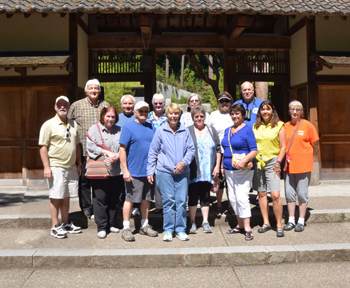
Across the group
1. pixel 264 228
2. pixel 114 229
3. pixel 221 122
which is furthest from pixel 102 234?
pixel 221 122

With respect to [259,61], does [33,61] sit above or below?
below

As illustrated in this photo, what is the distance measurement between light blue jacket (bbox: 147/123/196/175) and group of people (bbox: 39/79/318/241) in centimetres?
1

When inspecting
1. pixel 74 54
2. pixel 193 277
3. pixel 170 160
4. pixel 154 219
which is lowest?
pixel 193 277

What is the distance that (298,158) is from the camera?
16.4 ft

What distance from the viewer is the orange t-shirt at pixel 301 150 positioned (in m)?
5.00

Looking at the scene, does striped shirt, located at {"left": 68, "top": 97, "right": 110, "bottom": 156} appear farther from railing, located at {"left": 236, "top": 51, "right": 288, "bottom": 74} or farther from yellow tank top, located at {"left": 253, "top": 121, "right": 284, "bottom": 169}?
railing, located at {"left": 236, "top": 51, "right": 288, "bottom": 74}

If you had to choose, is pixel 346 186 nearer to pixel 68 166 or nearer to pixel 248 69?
pixel 248 69

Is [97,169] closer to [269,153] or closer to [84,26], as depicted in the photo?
[269,153]

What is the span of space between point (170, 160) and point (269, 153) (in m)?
1.32

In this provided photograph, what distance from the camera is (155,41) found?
8.77m

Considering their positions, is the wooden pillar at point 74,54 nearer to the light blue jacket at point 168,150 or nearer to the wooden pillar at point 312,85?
the light blue jacket at point 168,150

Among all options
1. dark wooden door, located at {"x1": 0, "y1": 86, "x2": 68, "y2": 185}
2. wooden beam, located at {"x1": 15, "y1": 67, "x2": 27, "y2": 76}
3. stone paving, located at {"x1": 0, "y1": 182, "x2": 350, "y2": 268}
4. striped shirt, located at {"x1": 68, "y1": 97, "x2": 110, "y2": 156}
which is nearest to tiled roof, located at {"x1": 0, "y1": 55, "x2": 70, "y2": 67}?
wooden beam, located at {"x1": 15, "y1": 67, "x2": 27, "y2": 76}

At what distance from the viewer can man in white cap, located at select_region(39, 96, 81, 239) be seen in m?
4.71

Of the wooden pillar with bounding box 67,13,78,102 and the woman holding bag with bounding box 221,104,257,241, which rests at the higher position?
the wooden pillar with bounding box 67,13,78,102
